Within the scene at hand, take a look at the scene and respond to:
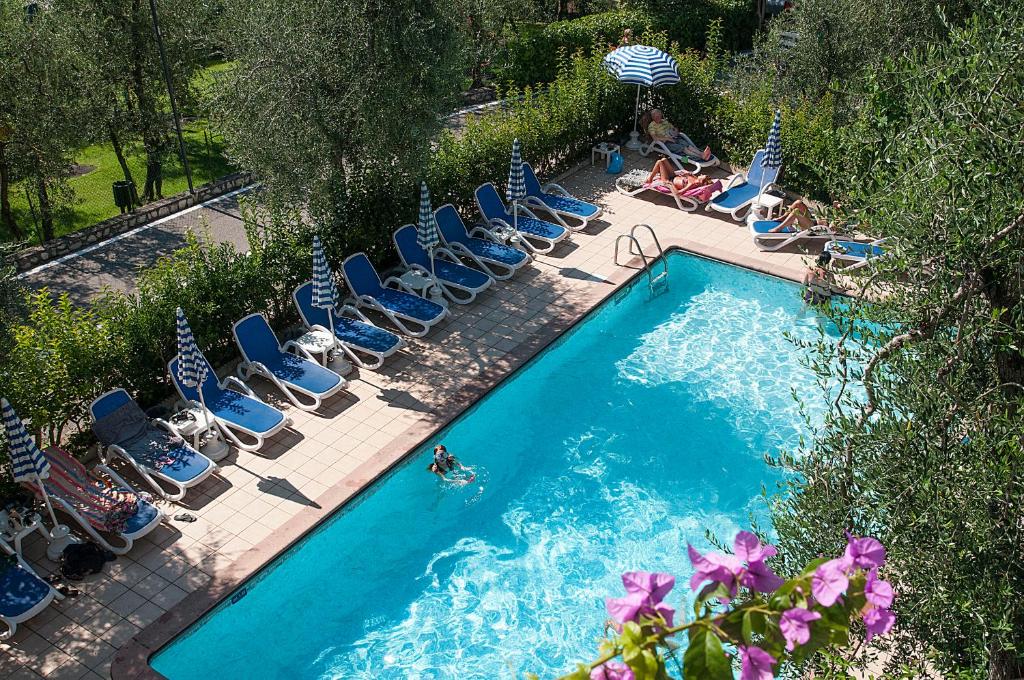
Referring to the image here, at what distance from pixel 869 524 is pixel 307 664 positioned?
6.47 metres

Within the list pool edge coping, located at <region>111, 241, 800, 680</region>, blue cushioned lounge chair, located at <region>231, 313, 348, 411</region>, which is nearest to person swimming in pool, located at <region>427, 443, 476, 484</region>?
pool edge coping, located at <region>111, 241, 800, 680</region>

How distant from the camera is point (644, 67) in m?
21.0

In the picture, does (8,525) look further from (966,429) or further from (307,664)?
(966,429)

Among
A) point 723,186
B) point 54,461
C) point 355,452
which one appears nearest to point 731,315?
point 723,186

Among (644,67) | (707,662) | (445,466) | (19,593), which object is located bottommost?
(445,466)

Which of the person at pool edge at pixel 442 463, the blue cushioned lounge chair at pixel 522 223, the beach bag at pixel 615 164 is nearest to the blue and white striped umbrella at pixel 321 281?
the person at pool edge at pixel 442 463

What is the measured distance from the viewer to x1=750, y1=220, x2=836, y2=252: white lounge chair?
60.7ft

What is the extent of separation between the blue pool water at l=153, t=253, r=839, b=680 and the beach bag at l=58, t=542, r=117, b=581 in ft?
5.11

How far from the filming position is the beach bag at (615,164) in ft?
71.1

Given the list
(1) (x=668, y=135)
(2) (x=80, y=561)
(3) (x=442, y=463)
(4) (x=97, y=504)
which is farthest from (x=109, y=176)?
(3) (x=442, y=463)

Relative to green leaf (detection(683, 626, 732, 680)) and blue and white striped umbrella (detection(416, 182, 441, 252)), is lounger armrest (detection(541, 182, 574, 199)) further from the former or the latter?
green leaf (detection(683, 626, 732, 680))

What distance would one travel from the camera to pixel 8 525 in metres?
11.5

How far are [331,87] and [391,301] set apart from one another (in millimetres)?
3647

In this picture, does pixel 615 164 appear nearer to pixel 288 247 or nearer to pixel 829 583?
pixel 288 247
